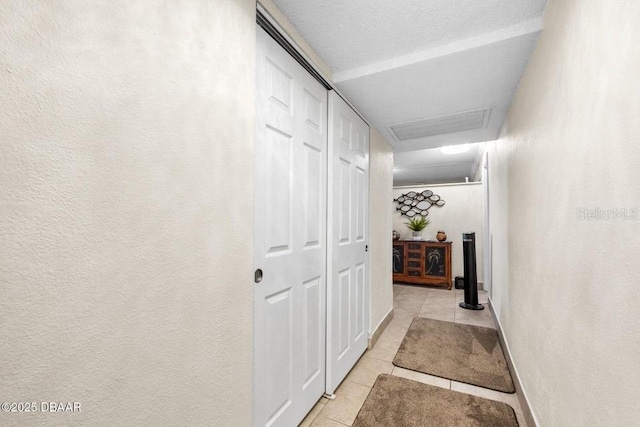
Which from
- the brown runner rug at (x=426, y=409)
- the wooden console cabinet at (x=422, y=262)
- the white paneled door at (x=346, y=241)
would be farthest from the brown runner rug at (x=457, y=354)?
the wooden console cabinet at (x=422, y=262)

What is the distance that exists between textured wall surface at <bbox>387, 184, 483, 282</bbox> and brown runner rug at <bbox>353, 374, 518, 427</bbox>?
12.6ft

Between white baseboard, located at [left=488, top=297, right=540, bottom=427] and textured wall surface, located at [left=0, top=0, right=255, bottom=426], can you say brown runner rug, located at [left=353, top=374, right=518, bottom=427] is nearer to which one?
white baseboard, located at [left=488, top=297, right=540, bottom=427]

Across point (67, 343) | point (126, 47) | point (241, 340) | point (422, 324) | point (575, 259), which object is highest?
point (126, 47)

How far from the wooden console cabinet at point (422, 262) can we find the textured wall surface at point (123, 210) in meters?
4.76

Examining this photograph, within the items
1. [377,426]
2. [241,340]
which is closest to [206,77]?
[241,340]

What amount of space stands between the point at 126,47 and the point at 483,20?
1688 mm

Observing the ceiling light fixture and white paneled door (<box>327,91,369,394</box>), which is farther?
the ceiling light fixture

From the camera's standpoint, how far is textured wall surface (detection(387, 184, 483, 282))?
545 centimetres

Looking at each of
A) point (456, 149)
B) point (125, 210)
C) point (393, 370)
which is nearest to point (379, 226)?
point (393, 370)

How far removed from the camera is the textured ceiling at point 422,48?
141 centimetres

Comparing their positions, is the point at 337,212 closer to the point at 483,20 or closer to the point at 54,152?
the point at 483,20

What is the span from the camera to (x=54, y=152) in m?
0.63

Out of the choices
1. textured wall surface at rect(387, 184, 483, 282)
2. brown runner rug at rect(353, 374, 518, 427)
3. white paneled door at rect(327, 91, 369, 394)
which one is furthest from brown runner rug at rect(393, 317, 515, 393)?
textured wall surface at rect(387, 184, 483, 282)

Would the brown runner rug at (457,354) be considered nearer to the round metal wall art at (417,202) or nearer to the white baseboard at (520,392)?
the white baseboard at (520,392)
